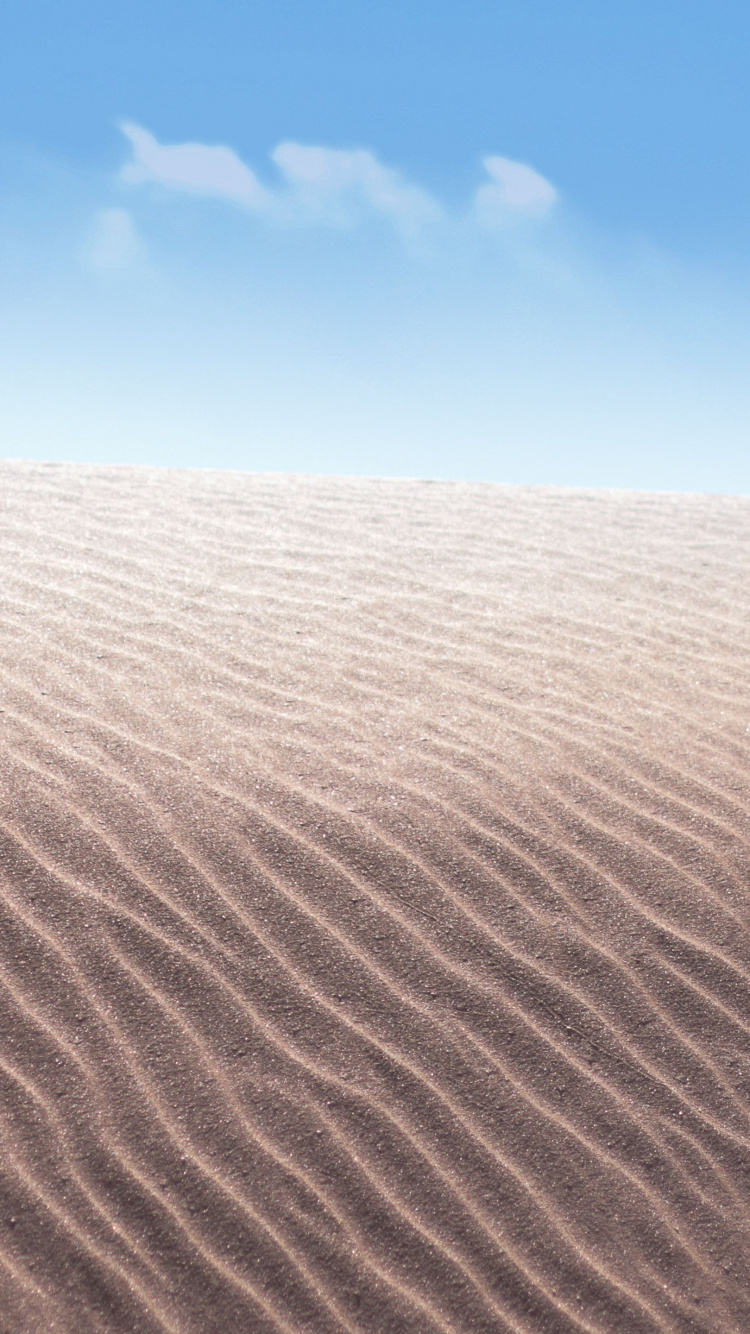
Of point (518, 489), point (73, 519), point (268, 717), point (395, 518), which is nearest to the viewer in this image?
point (268, 717)

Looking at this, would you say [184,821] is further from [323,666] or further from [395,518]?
Answer: [395,518]

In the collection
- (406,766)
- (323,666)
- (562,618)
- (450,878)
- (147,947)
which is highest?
(562,618)

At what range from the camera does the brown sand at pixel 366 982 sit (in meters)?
2.01

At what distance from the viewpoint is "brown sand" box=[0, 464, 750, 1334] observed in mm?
2006

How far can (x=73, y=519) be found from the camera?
5.63m

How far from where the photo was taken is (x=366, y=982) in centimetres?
247

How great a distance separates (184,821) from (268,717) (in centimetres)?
68

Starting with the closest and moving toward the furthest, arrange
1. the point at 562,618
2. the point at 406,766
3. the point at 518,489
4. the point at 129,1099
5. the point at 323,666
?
the point at 129,1099
the point at 406,766
the point at 323,666
the point at 562,618
the point at 518,489

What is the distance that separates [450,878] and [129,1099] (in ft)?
3.65

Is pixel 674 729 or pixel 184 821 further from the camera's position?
pixel 674 729

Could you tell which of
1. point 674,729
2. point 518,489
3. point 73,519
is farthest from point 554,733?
point 518,489

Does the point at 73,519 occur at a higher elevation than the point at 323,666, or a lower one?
higher

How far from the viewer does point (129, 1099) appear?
220 cm

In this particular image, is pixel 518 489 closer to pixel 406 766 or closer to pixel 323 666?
pixel 323 666
